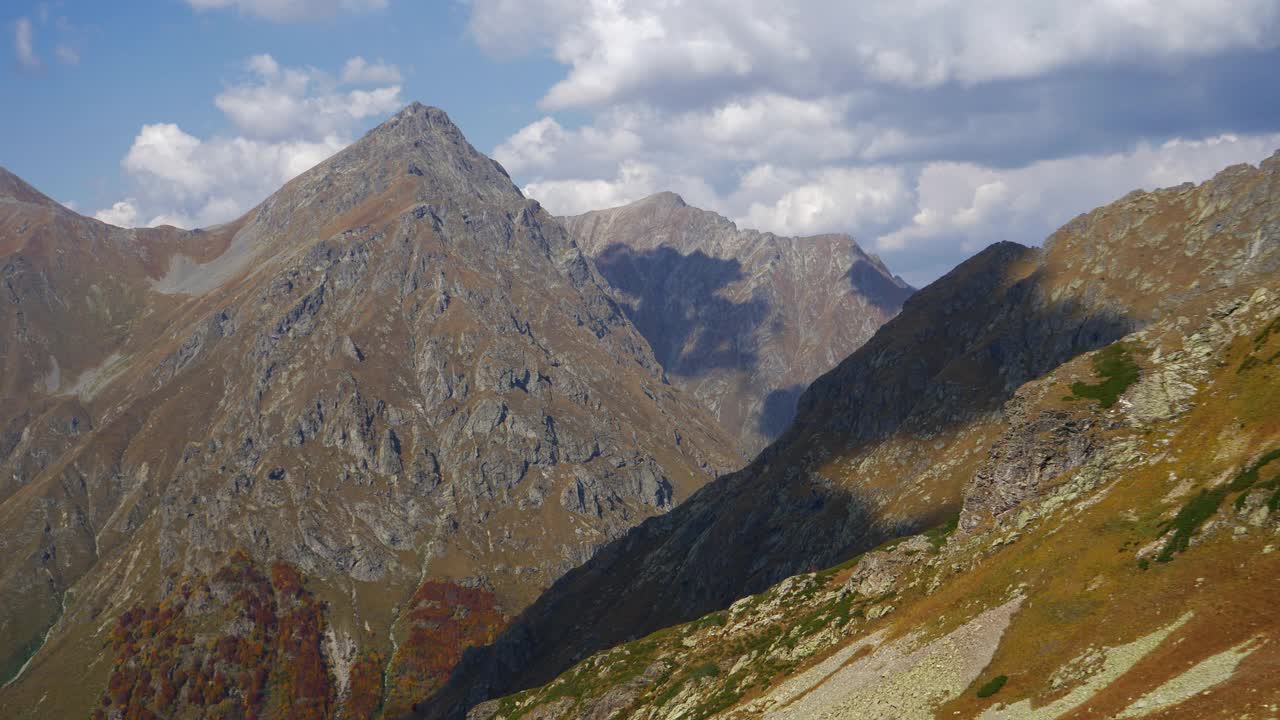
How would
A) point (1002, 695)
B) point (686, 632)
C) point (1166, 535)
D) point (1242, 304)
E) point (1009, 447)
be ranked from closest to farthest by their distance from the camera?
1. point (1002, 695)
2. point (1166, 535)
3. point (1242, 304)
4. point (1009, 447)
5. point (686, 632)

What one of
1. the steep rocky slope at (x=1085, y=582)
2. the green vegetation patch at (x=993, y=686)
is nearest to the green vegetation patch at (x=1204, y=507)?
the steep rocky slope at (x=1085, y=582)

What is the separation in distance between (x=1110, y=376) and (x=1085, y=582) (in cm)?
3942

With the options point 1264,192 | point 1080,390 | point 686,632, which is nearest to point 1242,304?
point 1080,390

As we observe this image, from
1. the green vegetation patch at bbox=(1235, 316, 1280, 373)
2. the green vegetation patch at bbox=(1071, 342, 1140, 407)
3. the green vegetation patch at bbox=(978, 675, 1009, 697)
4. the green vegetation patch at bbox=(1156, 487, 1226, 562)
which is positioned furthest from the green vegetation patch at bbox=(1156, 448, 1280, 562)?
the green vegetation patch at bbox=(1071, 342, 1140, 407)

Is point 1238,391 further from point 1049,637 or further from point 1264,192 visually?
point 1264,192

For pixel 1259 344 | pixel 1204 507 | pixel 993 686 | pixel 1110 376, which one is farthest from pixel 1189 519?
pixel 1110 376

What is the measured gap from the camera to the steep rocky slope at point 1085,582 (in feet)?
143

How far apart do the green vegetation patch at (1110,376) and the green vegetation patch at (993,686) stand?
1542 inches

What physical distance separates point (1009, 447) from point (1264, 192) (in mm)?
162687

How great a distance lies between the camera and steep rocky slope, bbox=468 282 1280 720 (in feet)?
143

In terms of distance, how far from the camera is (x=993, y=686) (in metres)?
49.7

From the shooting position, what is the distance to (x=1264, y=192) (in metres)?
200

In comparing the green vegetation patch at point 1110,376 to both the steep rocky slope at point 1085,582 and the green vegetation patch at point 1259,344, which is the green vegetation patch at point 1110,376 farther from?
the green vegetation patch at point 1259,344

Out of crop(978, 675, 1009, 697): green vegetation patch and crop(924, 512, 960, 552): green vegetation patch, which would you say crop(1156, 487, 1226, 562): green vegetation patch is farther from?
crop(924, 512, 960, 552): green vegetation patch
